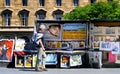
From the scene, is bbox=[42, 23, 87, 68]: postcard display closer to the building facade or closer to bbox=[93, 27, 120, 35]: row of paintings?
bbox=[93, 27, 120, 35]: row of paintings

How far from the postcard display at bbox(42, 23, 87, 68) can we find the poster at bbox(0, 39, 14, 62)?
136 cm

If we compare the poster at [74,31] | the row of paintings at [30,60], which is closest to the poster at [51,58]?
the row of paintings at [30,60]

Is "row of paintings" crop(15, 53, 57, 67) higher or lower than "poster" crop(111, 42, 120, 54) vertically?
lower

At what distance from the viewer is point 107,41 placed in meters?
19.8

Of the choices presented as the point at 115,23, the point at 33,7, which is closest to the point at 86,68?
the point at 115,23

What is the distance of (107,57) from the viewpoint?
778 inches

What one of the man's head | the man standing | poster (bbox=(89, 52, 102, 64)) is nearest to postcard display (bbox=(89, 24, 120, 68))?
poster (bbox=(89, 52, 102, 64))

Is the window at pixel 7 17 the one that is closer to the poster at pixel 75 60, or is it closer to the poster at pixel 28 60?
the poster at pixel 28 60

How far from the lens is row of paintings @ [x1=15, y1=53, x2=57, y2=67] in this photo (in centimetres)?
1961

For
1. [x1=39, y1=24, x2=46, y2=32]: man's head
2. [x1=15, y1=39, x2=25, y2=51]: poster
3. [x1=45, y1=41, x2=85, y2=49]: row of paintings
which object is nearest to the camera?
[x1=39, y1=24, x2=46, y2=32]: man's head

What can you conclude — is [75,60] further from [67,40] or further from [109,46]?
[109,46]

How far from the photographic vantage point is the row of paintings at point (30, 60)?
19609 mm

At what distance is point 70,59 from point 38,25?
1744 mm

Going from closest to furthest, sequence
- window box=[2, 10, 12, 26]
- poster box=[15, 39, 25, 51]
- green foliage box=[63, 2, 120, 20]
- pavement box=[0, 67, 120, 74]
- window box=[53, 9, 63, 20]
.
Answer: pavement box=[0, 67, 120, 74], poster box=[15, 39, 25, 51], green foliage box=[63, 2, 120, 20], window box=[2, 10, 12, 26], window box=[53, 9, 63, 20]
